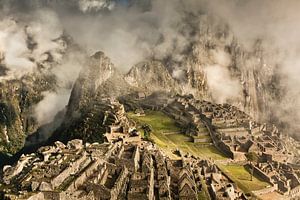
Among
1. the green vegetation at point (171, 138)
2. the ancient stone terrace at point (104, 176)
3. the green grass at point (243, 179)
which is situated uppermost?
the green vegetation at point (171, 138)

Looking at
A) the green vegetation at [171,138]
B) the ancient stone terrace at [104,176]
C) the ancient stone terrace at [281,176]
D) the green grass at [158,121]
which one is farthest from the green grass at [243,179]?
the green grass at [158,121]

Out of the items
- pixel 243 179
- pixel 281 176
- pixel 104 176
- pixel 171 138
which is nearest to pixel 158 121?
pixel 171 138

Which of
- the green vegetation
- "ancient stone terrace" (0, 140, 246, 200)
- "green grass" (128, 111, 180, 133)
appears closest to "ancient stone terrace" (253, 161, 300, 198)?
the green vegetation

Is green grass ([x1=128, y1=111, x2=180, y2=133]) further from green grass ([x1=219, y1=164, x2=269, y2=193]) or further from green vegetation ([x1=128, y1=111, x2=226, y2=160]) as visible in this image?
green grass ([x1=219, y1=164, x2=269, y2=193])

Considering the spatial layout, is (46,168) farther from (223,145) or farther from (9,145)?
(9,145)

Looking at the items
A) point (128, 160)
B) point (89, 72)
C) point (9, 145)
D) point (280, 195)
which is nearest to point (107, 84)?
point (89, 72)

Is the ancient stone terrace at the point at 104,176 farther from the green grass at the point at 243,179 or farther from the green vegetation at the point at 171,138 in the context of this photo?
the green vegetation at the point at 171,138
